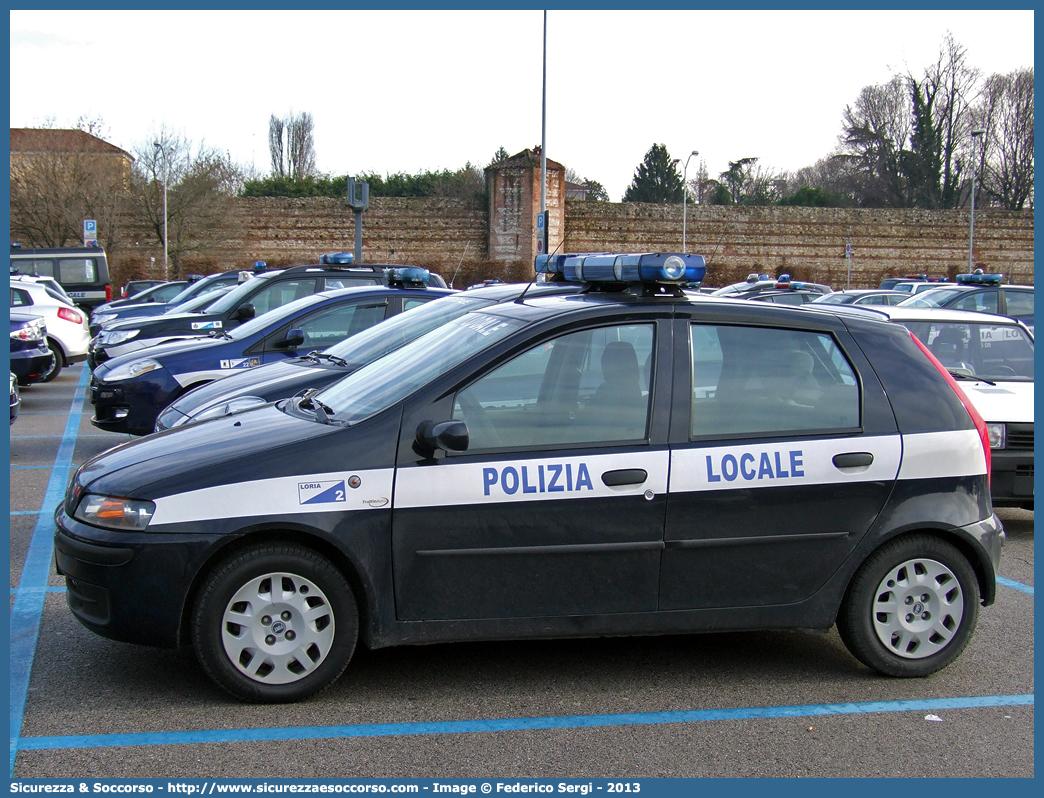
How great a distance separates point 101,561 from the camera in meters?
3.86

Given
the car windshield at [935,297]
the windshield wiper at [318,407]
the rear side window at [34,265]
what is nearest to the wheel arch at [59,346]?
the rear side window at [34,265]

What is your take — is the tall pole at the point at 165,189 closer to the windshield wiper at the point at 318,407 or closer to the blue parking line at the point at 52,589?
the blue parking line at the point at 52,589

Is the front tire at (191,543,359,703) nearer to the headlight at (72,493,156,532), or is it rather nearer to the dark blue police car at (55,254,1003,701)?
the dark blue police car at (55,254,1003,701)

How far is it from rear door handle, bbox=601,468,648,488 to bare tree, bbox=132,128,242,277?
4036cm

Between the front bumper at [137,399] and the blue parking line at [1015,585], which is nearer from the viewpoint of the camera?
the blue parking line at [1015,585]

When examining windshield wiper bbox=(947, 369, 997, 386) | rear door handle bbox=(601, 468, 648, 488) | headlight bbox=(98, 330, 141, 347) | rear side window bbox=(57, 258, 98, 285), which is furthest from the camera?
rear side window bbox=(57, 258, 98, 285)

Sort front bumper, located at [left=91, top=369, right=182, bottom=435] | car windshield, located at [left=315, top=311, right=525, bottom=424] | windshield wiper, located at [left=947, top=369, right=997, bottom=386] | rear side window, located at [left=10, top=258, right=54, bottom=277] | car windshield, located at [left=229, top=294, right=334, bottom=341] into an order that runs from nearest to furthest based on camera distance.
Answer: car windshield, located at [left=315, top=311, right=525, bottom=424] < windshield wiper, located at [left=947, top=369, right=997, bottom=386] < front bumper, located at [left=91, top=369, right=182, bottom=435] < car windshield, located at [left=229, top=294, right=334, bottom=341] < rear side window, located at [left=10, top=258, right=54, bottom=277]

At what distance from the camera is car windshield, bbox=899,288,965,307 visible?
12391 millimetres

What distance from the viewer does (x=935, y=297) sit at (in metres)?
12.8

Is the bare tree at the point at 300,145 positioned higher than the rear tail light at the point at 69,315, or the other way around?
the bare tree at the point at 300,145

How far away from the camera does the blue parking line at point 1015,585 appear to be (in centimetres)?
583

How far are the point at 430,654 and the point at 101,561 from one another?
151 cm

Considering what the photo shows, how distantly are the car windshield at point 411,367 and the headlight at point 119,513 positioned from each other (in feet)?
2.79

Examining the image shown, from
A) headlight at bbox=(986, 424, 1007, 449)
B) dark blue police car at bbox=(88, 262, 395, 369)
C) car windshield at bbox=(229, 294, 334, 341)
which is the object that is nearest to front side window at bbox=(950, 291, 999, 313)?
headlight at bbox=(986, 424, 1007, 449)
